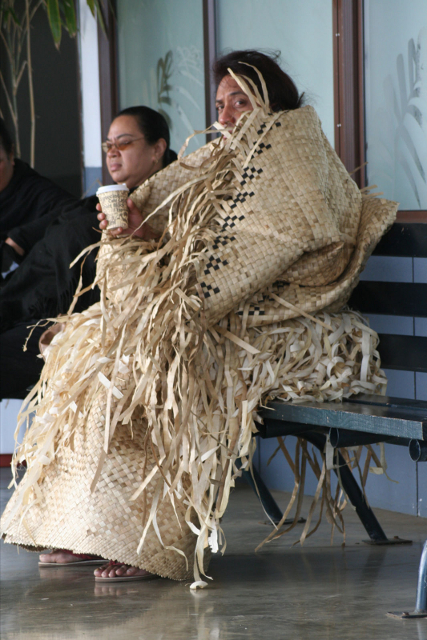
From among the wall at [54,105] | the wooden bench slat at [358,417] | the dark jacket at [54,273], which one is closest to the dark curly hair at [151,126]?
the dark jacket at [54,273]

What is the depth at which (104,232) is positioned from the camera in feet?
8.09

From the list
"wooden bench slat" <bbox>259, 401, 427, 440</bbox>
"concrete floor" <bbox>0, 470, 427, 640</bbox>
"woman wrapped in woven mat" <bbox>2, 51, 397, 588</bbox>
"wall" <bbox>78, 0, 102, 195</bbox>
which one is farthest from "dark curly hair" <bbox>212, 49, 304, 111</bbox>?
"wall" <bbox>78, 0, 102, 195</bbox>

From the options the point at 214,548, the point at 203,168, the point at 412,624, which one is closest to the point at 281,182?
the point at 203,168

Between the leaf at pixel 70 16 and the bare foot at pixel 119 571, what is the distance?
328 cm

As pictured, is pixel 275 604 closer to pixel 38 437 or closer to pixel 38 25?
pixel 38 437

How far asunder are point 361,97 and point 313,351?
122cm

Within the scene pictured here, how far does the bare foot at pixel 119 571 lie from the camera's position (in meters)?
2.37

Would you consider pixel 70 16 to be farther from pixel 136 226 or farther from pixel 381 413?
pixel 381 413

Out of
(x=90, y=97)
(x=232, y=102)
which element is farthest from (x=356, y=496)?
(x=90, y=97)

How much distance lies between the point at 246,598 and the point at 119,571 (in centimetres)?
37

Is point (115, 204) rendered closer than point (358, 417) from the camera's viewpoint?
No

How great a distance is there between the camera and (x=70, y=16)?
4816 mm

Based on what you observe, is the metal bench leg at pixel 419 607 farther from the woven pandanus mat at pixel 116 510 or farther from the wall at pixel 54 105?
the wall at pixel 54 105

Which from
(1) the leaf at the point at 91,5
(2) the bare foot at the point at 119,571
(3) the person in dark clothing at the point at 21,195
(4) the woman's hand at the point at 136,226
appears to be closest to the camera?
(2) the bare foot at the point at 119,571
